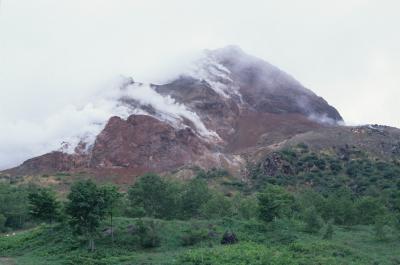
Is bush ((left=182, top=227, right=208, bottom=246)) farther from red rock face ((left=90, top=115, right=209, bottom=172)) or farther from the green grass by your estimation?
red rock face ((left=90, top=115, right=209, bottom=172))

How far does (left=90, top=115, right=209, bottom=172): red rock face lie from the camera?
8888cm

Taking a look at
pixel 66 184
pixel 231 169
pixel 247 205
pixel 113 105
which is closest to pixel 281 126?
pixel 231 169

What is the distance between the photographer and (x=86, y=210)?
112 ft

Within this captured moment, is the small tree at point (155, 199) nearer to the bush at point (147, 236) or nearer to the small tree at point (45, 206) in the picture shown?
the small tree at point (45, 206)

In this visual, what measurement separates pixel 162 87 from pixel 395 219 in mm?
77670

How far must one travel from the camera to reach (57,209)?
40.0 metres

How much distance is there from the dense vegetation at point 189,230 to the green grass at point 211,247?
0.06 m

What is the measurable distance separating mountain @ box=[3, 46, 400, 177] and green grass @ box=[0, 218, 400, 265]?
48.0m

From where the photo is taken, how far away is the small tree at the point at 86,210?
112 ft

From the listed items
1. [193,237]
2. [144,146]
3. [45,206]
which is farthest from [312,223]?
[144,146]

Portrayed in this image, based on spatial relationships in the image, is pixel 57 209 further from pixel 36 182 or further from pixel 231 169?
pixel 231 169

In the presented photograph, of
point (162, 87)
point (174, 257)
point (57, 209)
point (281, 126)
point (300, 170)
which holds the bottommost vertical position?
point (174, 257)

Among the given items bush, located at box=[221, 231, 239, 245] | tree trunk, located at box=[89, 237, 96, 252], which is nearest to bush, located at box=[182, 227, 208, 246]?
bush, located at box=[221, 231, 239, 245]

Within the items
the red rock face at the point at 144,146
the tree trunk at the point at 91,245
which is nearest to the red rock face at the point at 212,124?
the red rock face at the point at 144,146
